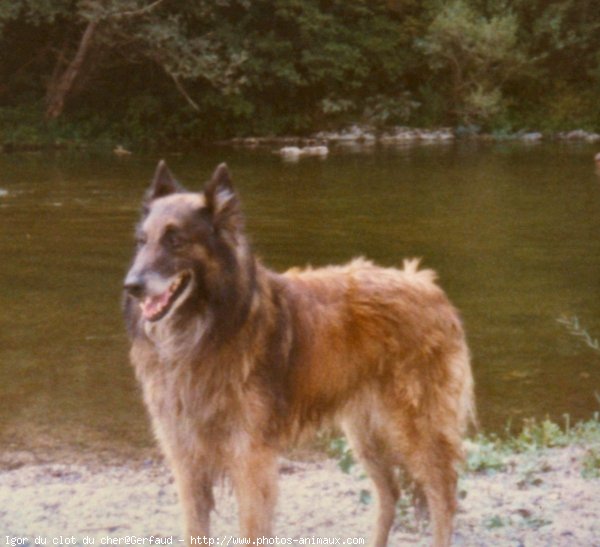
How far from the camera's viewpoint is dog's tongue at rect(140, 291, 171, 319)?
4.54m

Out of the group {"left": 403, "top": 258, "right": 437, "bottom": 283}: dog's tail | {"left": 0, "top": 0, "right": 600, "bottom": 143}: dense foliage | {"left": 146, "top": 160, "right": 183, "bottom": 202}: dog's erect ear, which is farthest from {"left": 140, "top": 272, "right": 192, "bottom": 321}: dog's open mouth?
{"left": 0, "top": 0, "right": 600, "bottom": 143}: dense foliage

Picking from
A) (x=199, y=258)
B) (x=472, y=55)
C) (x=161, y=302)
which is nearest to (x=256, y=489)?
(x=161, y=302)

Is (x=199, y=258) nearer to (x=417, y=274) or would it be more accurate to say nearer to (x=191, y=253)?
(x=191, y=253)

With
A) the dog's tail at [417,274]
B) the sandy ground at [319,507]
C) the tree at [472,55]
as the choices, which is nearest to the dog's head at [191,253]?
the sandy ground at [319,507]

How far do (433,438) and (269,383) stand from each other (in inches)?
38.3

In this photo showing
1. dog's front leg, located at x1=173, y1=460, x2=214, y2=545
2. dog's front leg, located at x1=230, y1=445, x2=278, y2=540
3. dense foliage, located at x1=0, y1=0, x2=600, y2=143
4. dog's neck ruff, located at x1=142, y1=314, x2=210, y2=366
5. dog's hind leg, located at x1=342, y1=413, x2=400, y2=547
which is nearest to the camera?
dog's neck ruff, located at x1=142, y1=314, x2=210, y2=366

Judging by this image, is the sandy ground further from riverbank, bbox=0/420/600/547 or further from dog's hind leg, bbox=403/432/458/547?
dog's hind leg, bbox=403/432/458/547

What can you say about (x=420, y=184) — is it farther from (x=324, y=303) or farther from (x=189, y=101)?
(x=324, y=303)

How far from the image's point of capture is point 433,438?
541 cm

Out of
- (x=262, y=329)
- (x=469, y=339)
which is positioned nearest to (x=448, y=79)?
(x=469, y=339)

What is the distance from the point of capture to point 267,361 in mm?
4852

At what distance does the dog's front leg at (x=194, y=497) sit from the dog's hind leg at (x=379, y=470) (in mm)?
844

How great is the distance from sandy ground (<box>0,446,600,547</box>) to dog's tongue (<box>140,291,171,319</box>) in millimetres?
912

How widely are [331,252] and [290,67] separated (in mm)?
24473
